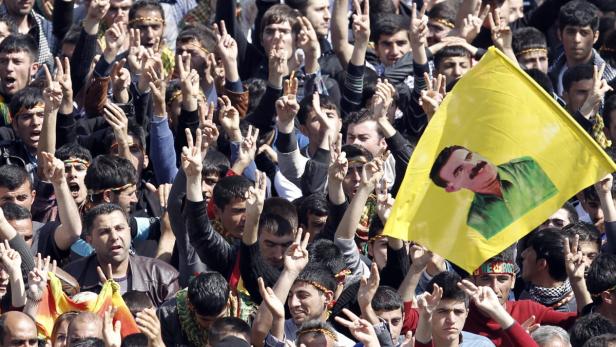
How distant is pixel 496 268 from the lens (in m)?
12.9

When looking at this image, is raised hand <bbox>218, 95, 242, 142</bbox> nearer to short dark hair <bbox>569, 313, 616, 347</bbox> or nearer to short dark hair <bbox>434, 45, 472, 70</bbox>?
short dark hair <bbox>434, 45, 472, 70</bbox>

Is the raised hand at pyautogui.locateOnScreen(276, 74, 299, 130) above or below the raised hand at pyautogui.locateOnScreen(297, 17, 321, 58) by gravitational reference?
above

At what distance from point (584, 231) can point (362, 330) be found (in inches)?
97.0

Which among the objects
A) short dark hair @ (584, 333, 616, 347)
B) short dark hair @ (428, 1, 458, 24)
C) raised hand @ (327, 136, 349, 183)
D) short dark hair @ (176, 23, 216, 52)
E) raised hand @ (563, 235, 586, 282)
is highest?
short dark hair @ (584, 333, 616, 347)

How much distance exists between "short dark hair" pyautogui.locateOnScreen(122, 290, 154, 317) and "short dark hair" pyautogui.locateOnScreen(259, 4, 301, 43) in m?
4.06

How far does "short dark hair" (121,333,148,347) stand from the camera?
11.7 m

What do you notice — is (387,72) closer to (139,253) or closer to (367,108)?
(367,108)

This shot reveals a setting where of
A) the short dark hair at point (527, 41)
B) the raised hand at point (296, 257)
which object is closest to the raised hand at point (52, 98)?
the raised hand at point (296, 257)

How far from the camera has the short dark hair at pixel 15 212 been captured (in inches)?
524

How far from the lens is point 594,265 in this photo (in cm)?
1271

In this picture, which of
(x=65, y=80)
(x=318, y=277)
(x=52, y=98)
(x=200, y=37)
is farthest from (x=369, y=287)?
(x=200, y=37)

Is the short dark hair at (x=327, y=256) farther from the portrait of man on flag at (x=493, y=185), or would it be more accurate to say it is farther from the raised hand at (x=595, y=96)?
the raised hand at (x=595, y=96)

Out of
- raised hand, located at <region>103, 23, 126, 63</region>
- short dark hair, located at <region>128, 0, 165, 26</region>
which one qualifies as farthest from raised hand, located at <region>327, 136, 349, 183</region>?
short dark hair, located at <region>128, 0, 165, 26</region>

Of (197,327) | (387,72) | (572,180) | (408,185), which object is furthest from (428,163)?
(387,72)
